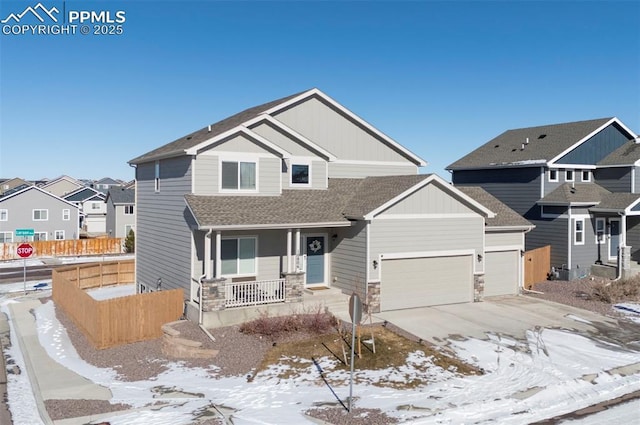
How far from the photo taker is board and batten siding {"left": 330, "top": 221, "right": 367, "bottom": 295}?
19.3 meters

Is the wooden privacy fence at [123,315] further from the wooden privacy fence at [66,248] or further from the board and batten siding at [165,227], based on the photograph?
the wooden privacy fence at [66,248]

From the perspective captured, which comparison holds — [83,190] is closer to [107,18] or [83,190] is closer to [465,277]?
[107,18]

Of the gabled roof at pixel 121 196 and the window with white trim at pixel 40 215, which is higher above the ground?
the gabled roof at pixel 121 196

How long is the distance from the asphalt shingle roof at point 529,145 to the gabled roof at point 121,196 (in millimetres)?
36549

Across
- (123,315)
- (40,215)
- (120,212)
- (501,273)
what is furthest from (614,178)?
(40,215)

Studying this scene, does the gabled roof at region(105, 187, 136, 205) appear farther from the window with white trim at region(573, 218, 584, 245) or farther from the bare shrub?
the bare shrub

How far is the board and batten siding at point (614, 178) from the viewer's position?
1115 inches

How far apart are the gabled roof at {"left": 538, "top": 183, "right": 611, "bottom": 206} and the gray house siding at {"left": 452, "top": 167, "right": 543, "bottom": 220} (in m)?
0.82

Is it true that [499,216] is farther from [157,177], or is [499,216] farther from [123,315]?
[123,315]

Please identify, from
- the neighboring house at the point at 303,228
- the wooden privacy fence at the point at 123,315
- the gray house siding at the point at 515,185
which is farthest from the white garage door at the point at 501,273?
the wooden privacy fence at the point at 123,315

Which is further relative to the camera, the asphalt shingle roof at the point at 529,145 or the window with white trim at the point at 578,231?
the asphalt shingle roof at the point at 529,145

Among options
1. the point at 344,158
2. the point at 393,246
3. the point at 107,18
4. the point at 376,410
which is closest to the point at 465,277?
the point at 393,246

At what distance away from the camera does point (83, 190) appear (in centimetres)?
7225

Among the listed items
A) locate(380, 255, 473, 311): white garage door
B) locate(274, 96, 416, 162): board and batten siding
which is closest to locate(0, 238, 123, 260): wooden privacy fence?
locate(274, 96, 416, 162): board and batten siding
